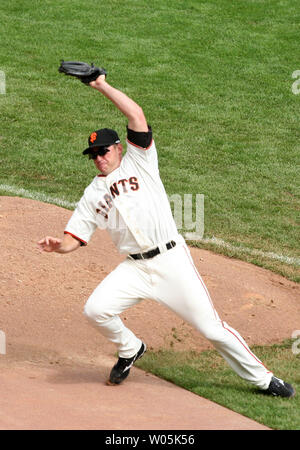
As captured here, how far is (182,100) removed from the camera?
15.9 metres

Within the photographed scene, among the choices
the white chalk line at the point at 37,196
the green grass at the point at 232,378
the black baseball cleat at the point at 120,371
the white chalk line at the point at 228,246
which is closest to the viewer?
the green grass at the point at 232,378

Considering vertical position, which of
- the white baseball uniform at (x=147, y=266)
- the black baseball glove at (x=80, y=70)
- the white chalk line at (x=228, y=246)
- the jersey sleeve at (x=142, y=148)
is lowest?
the white chalk line at (x=228, y=246)

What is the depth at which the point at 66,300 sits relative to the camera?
27.3ft

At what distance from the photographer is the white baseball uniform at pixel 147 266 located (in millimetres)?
6266

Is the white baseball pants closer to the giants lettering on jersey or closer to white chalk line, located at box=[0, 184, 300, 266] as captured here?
the giants lettering on jersey

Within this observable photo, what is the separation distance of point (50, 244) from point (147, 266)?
808 millimetres

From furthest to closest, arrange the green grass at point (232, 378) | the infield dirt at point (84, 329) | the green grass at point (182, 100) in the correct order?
the green grass at point (182, 100), the green grass at point (232, 378), the infield dirt at point (84, 329)

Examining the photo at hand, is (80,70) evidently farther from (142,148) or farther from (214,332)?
A: (214,332)

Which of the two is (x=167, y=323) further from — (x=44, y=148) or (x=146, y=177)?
(x=44, y=148)

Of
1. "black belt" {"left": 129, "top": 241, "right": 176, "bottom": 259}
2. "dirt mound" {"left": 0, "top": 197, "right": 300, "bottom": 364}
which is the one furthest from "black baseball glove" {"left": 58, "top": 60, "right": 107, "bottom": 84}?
"dirt mound" {"left": 0, "top": 197, "right": 300, "bottom": 364}

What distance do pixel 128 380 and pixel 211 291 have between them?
2.16 meters

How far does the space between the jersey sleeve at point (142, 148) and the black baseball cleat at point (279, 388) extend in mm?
2010

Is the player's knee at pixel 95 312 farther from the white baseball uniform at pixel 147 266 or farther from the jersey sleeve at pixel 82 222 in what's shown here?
the jersey sleeve at pixel 82 222

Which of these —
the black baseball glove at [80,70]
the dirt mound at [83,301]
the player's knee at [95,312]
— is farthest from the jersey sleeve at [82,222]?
the dirt mound at [83,301]
